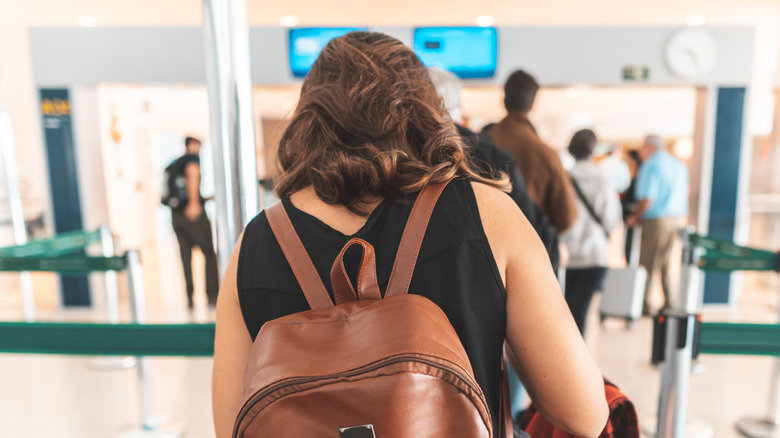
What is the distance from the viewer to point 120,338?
137 cm

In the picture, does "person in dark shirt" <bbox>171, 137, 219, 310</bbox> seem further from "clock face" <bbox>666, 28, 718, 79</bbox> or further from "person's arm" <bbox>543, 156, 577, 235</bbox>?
"clock face" <bbox>666, 28, 718, 79</bbox>

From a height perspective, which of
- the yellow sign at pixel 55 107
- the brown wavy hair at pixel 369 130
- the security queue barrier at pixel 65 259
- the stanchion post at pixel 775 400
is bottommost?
the stanchion post at pixel 775 400

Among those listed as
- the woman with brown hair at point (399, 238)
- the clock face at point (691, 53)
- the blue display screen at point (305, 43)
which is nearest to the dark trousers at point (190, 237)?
the blue display screen at point (305, 43)

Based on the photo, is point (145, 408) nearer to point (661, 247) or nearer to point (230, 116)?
point (230, 116)

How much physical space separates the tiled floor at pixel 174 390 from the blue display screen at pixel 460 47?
2686 millimetres

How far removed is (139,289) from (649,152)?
4.42m

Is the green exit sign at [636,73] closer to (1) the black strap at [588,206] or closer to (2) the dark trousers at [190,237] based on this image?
(1) the black strap at [588,206]

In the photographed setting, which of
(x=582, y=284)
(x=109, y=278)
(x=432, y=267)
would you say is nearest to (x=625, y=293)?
(x=582, y=284)

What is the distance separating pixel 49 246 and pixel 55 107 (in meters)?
2.25

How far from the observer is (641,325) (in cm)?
443

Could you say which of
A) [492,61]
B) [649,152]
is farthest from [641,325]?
[492,61]

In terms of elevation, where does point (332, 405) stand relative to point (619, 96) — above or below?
below

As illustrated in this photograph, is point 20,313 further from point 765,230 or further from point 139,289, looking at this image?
point 765,230

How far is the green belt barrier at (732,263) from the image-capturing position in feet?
8.01
